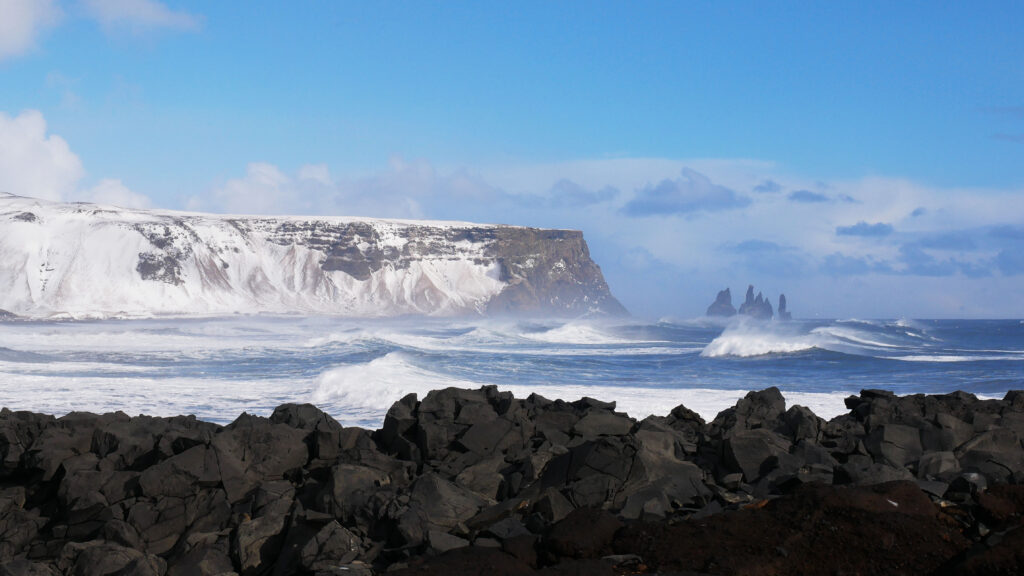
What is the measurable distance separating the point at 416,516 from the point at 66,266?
96076mm

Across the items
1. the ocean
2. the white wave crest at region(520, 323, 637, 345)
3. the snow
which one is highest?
the snow

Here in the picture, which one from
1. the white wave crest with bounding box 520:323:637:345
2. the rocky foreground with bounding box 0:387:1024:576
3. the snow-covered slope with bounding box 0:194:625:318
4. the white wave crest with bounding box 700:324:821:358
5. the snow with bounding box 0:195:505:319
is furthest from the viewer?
the snow-covered slope with bounding box 0:194:625:318

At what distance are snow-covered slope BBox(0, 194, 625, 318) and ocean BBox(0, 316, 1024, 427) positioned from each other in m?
48.6

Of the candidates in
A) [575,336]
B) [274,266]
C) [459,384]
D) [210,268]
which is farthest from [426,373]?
[274,266]

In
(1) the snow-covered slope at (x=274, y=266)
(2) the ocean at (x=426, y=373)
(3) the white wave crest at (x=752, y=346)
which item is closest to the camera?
(2) the ocean at (x=426, y=373)

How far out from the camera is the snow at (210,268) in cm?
8800

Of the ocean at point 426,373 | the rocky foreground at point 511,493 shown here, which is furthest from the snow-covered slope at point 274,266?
the rocky foreground at point 511,493

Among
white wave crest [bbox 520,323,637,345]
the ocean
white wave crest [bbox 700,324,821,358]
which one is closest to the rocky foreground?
the ocean

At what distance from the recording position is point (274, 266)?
353 ft

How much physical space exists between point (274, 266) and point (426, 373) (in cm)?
8865

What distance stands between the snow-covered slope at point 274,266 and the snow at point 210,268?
0.15 m

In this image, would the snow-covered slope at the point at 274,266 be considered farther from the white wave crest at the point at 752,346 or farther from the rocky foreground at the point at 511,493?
the rocky foreground at the point at 511,493

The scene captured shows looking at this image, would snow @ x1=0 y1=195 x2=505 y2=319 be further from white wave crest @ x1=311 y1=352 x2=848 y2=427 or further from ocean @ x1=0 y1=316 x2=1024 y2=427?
white wave crest @ x1=311 y1=352 x2=848 y2=427

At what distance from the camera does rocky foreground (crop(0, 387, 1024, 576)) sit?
5090 mm
